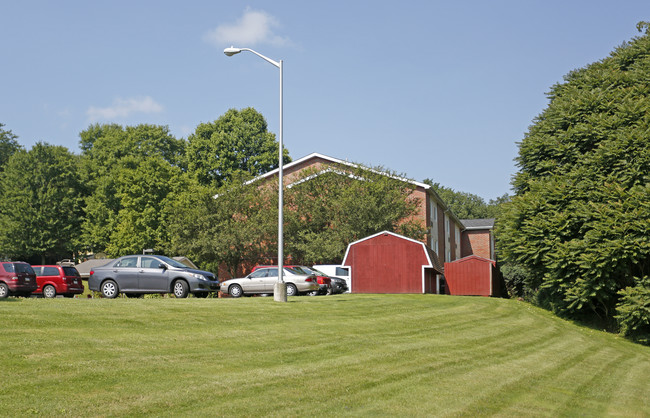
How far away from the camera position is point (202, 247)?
48000 millimetres

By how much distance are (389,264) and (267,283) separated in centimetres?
1029

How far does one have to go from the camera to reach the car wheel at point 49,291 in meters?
30.7

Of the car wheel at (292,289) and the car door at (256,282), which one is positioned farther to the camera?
the car door at (256,282)

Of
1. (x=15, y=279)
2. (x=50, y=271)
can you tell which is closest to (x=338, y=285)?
(x=50, y=271)

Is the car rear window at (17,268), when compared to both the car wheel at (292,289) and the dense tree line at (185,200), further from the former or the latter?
the dense tree line at (185,200)

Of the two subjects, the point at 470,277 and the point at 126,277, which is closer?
the point at 126,277

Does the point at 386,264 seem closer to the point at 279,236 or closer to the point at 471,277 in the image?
the point at 471,277

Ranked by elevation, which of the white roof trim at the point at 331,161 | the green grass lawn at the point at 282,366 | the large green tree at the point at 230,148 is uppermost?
the large green tree at the point at 230,148

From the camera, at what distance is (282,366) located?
11.7 m

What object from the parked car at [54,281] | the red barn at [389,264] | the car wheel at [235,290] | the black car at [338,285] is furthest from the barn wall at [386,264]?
the parked car at [54,281]

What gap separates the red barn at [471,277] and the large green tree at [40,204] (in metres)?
43.4

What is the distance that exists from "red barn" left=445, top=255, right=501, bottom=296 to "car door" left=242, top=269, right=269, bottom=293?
1517cm

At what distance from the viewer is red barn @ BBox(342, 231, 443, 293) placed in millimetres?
38062

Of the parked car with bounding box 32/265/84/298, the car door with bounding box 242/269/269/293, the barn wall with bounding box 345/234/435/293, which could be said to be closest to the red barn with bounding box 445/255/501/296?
the barn wall with bounding box 345/234/435/293
